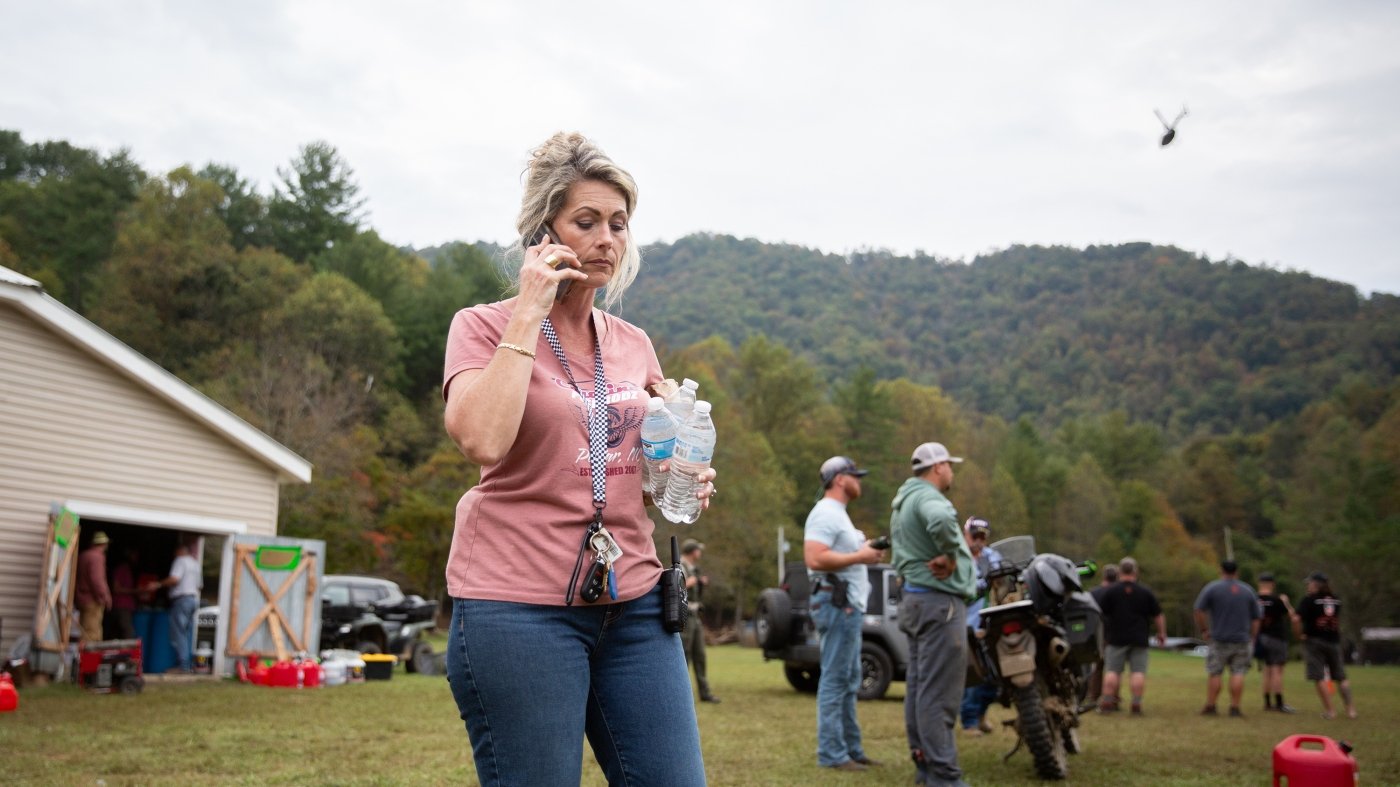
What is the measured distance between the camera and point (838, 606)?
27.5 ft

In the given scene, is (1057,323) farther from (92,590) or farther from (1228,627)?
(92,590)

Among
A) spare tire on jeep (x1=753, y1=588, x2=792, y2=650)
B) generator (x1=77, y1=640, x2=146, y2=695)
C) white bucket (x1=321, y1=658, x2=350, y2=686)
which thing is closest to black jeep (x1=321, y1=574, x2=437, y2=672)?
white bucket (x1=321, y1=658, x2=350, y2=686)

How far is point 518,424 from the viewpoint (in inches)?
91.4

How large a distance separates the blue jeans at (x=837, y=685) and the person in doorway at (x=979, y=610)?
827 mm

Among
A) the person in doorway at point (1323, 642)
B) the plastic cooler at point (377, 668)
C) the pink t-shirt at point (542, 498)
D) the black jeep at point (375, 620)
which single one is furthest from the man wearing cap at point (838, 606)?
the black jeep at point (375, 620)

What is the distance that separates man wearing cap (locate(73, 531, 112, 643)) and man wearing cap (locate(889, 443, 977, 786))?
1128 centimetres

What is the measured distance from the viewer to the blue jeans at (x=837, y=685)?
26.3 ft

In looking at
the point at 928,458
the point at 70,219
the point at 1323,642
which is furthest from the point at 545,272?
the point at 70,219

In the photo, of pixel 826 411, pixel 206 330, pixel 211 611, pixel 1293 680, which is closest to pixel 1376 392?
pixel 826 411

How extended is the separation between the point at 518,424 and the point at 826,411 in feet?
255

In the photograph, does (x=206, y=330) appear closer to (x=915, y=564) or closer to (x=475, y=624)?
(x=915, y=564)

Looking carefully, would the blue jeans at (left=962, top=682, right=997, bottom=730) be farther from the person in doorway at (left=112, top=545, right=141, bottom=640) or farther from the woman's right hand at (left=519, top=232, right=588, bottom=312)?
the person in doorway at (left=112, top=545, right=141, bottom=640)

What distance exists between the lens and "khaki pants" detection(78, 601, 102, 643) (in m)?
14.5

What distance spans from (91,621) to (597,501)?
14.6 meters
